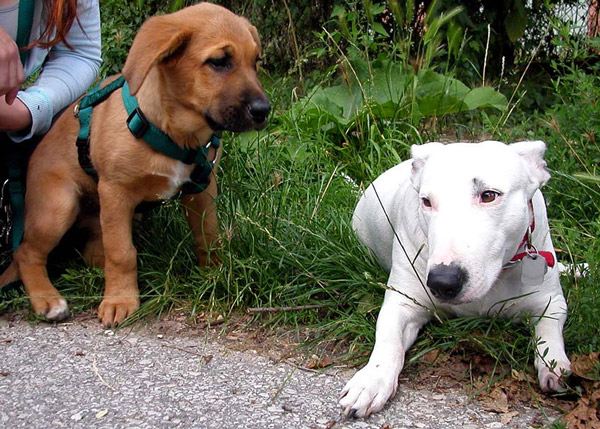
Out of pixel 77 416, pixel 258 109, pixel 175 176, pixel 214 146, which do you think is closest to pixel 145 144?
pixel 175 176

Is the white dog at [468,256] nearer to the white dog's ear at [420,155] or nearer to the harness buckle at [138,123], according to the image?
the white dog's ear at [420,155]

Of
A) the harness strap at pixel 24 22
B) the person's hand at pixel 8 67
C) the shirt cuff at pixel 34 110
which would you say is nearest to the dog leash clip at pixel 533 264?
the person's hand at pixel 8 67

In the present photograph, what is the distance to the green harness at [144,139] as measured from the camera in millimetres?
3258

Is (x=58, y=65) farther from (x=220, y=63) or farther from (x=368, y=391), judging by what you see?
(x=368, y=391)

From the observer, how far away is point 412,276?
2.98 metres

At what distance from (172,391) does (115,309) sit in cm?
69

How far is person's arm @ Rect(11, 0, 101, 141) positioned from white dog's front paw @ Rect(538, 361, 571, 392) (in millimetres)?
2463

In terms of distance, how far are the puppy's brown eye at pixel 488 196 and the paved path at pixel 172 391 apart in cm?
71

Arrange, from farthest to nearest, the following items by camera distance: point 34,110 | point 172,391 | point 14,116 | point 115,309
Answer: point 34,110 → point 14,116 → point 115,309 → point 172,391

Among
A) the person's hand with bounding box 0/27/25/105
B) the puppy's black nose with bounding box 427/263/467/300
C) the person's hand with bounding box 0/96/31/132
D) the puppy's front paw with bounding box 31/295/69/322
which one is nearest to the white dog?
the puppy's black nose with bounding box 427/263/467/300

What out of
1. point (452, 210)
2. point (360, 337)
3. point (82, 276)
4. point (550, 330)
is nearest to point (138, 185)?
point (82, 276)

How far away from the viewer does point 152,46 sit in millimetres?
3053

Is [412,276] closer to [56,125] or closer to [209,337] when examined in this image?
[209,337]

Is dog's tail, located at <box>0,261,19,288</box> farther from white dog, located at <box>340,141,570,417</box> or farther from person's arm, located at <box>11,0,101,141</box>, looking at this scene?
white dog, located at <box>340,141,570,417</box>
